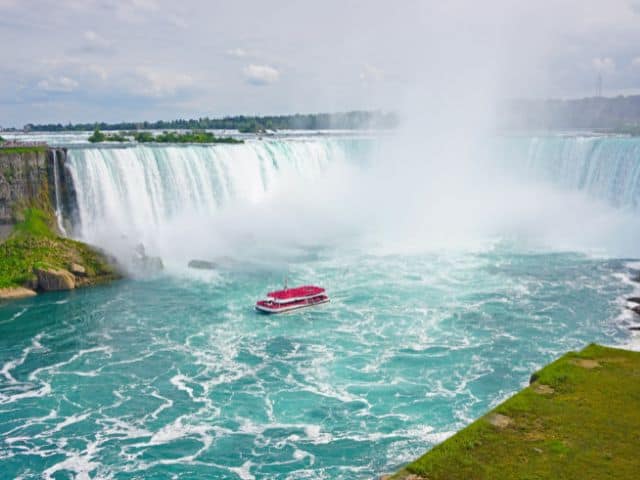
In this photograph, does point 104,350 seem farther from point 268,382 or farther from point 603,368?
point 603,368

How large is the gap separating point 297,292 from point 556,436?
44.3ft

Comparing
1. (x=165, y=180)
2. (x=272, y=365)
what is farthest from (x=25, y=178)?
(x=272, y=365)

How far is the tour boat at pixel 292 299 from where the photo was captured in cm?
2227

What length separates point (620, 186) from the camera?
38719 millimetres

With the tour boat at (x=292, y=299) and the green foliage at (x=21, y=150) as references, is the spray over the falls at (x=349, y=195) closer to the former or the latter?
the green foliage at (x=21, y=150)

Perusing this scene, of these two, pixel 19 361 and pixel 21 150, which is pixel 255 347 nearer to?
pixel 19 361

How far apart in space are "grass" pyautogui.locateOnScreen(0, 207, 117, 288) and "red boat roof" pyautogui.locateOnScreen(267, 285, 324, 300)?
810 centimetres

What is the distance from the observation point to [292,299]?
22.5 m

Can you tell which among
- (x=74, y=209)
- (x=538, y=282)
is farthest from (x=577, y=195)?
(x=74, y=209)

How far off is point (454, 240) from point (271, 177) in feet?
40.6

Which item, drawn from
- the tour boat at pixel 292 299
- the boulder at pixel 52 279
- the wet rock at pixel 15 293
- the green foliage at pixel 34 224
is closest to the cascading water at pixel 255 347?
the tour boat at pixel 292 299

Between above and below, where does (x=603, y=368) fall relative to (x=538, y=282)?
above

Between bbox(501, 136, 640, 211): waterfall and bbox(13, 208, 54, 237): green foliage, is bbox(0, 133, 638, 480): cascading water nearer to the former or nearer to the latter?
bbox(13, 208, 54, 237): green foliage

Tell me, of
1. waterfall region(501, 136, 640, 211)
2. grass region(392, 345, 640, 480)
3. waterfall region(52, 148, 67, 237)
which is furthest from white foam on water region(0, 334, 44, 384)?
waterfall region(501, 136, 640, 211)
